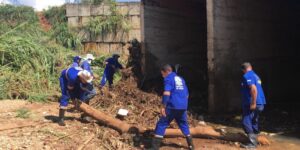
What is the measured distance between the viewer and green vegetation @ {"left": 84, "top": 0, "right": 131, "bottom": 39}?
51.0 feet

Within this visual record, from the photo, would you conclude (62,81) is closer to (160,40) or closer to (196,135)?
(196,135)

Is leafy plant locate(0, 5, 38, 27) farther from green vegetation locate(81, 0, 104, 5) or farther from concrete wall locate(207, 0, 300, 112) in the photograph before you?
concrete wall locate(207, 0, 300, 112)

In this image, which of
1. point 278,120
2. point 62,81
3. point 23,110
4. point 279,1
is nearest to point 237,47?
point 278,120

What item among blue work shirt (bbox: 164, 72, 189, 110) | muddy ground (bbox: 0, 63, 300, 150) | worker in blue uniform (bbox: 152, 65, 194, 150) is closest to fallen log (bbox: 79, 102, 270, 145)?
muddy ground (bbox: 0, 63, 300, 150)

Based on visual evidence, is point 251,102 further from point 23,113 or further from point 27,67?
point 27,67

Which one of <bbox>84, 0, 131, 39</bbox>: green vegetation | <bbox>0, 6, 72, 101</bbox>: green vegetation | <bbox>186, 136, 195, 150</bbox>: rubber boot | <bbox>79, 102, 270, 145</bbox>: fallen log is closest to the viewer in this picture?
<bbox>186, 136, 195, 150</bbox>: rubber boot

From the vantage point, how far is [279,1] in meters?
12.8

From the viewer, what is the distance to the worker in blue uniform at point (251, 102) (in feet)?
24.5

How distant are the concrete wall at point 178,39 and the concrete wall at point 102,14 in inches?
84.7

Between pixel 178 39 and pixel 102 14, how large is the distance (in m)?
3.73

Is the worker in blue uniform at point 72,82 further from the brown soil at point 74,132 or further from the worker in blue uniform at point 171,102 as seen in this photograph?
the worker in blue uniform at point 171,102

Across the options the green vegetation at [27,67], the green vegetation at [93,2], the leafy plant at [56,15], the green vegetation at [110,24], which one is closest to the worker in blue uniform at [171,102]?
the green vegetation at [27,67]

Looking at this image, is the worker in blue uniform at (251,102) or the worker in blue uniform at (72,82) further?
the worker in blue uniform at (72,82)

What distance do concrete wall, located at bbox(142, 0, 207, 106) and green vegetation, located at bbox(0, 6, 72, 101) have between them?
2.87 metres
